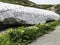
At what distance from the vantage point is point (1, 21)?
34.7ft

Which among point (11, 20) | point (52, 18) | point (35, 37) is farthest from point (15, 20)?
point (35, 37)

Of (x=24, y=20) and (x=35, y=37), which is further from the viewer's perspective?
(x=24, y=20)

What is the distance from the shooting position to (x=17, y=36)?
23.4 feet

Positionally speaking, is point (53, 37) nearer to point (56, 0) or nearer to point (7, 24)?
point (7, 24)

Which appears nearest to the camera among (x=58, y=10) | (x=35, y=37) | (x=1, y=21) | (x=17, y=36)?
(x=17, y=36)

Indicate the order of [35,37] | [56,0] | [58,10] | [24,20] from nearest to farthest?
[35,37], [24,20], [58,10], [56,0]

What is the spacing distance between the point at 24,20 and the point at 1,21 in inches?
46.2

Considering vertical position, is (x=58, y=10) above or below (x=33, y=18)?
below

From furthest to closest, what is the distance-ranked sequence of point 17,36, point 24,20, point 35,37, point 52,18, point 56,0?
1. point 56,0
2. point 52,18
3. point 24,20
4. point 35,37
5. point 17,36

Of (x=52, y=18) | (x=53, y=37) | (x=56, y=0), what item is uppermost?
(x=53, y=37)

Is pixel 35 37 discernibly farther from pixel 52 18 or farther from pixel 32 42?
pixel 52 18

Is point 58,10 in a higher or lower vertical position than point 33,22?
lower

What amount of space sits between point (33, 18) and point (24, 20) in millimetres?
671

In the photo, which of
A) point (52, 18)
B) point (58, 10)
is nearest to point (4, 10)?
point (52, 18)
